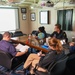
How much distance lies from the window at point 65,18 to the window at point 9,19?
248 centimetres

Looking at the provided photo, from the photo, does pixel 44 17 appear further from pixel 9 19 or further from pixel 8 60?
pixel 8 60

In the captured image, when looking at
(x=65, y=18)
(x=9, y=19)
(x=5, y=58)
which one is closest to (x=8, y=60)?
(x=5, y=58)

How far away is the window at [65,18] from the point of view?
214 inches

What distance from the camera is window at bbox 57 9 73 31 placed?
17.8 feet

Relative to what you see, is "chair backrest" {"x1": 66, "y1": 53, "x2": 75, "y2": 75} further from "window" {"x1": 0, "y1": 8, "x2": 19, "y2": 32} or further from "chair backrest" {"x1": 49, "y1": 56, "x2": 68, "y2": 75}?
"window" {"x1": 0, "y1": 8, "x2": 19, "y2": 32}

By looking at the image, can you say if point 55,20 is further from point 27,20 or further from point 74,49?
point 74,49

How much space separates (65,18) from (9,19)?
3.00 m

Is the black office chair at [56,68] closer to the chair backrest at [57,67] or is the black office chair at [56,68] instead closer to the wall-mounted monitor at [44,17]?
the chair backrest at [57,67]

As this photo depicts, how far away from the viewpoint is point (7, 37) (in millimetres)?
3369

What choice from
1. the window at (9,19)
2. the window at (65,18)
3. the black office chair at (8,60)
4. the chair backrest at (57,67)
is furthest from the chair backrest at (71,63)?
the window at (9,19)

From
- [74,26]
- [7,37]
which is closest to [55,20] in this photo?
[74,26]

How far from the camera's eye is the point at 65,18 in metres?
5.61

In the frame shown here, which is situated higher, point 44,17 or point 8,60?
point 44,17

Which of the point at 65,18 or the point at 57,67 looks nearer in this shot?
the point at 57,67
